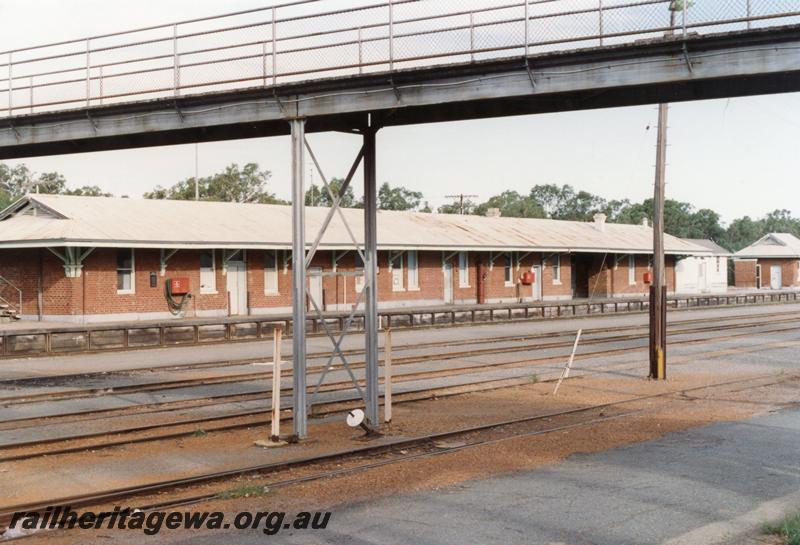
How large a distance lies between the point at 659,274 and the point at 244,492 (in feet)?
41.5

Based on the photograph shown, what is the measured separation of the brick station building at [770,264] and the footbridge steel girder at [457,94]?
66.8 meters

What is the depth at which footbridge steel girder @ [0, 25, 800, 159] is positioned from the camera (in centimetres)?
997

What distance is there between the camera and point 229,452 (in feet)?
36.6

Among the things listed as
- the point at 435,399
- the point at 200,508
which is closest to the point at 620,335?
→ the point at 435,399

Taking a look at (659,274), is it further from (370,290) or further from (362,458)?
(362,458)

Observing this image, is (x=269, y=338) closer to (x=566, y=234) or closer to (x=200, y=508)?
(x=200, y=508)

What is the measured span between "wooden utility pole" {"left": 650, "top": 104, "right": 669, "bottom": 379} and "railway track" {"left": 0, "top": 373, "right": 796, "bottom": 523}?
2846mm

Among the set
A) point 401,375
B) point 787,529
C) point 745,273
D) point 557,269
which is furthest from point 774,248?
point 787,529

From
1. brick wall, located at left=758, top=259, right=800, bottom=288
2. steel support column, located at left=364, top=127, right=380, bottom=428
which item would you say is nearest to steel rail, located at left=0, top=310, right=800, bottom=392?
steel support column, located at left=364, top=127, right=380, bottom=428

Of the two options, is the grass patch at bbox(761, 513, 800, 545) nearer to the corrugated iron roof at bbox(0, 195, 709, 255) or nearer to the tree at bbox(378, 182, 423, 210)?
the corrugated iron roof at bbox(0, 195, 709, 255)

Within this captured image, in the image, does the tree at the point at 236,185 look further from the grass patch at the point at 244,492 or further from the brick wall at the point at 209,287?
the grass patch at the point at 244,492

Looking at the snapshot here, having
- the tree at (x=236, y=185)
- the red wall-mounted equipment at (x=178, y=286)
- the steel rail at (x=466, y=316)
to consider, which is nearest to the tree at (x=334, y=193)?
the tree at (x=236, y=185)

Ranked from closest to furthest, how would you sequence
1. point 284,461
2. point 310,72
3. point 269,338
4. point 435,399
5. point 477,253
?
point 284,461 < point 310,72 < point 435,399 < point 269,338 < point 477,253

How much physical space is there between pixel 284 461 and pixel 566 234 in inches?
1737
